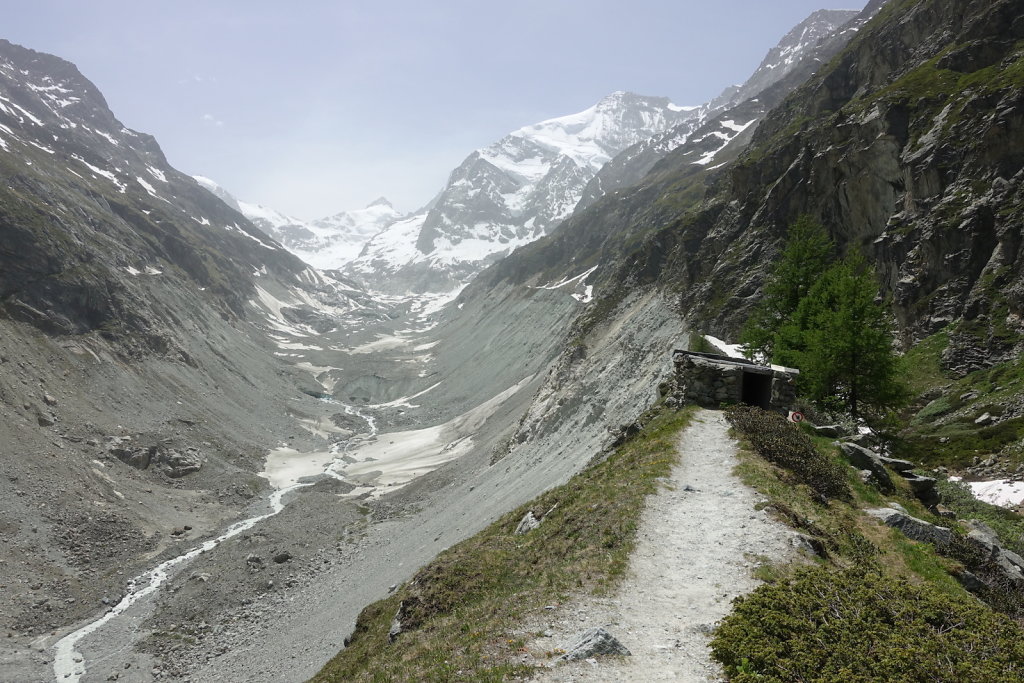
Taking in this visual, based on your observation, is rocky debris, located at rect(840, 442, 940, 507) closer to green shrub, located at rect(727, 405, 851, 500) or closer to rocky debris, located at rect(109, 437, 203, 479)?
green shrub, located at rect(727, 405, 851, 500)

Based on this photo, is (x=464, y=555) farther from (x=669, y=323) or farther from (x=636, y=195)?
(x=636, y=195)

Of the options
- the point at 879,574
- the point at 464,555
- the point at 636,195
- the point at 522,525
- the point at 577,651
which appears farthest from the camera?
the point at 636,195

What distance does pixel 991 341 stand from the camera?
3747cm

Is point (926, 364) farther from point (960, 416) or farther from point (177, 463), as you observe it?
point (177, 463)

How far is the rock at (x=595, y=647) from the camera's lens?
926 centimetres

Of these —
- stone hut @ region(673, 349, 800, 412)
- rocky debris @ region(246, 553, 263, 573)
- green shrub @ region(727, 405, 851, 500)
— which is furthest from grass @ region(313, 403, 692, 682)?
rocky debris @ region(246, 553, 263, 573)

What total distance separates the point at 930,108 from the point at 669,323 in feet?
107

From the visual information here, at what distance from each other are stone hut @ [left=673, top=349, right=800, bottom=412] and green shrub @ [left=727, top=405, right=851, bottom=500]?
9.56 feet

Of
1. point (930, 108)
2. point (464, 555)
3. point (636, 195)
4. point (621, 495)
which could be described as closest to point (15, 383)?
point (464, 555)

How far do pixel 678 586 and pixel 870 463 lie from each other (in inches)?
450

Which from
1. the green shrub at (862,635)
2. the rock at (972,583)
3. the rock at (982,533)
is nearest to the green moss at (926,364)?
the rock at (982,533)

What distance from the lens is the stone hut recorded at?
25344 millimetres

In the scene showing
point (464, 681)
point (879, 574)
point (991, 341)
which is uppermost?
point (991, 341)

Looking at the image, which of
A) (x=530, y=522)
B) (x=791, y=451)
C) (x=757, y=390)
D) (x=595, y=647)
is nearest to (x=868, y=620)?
(x=595, y=647)
